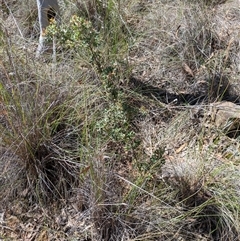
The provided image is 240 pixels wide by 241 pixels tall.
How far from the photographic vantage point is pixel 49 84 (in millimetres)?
2600

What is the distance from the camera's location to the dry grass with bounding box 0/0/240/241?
2.26 metres

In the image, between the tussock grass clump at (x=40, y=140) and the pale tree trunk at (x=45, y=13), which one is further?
the pale tree trunk at (x=45, y=13)

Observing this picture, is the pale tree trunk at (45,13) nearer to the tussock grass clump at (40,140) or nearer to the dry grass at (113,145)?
the dry grass at (113,145)

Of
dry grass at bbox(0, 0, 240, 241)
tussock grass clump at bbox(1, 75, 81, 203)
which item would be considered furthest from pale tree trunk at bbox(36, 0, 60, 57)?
tussock grass clump at bbox(1, 75, 81, 203)

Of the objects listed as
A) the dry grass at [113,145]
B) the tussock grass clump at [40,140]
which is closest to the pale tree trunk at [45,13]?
Answer: the dry grass at [113,145]

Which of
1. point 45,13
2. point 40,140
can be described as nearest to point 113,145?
point 40,140

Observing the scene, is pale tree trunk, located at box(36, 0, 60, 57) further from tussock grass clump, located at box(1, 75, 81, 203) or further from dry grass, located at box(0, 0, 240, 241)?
tussock grass clump, located at box(1, 75, 81, 203)

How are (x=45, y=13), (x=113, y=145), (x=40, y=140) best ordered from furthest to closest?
(x=45, y=13) → (x=113, y=145) → (x=40, y=140)

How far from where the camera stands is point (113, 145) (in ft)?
8.38

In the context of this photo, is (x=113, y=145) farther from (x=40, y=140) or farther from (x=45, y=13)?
(x=45, y=13)

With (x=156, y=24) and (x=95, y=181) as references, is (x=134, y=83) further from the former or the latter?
(x=95, y=181)

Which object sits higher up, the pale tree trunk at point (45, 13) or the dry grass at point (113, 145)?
the pale tree trunk at point (45, 13)

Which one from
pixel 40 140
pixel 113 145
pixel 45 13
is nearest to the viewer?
pixel 40 140

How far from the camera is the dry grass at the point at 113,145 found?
7.41 ft
